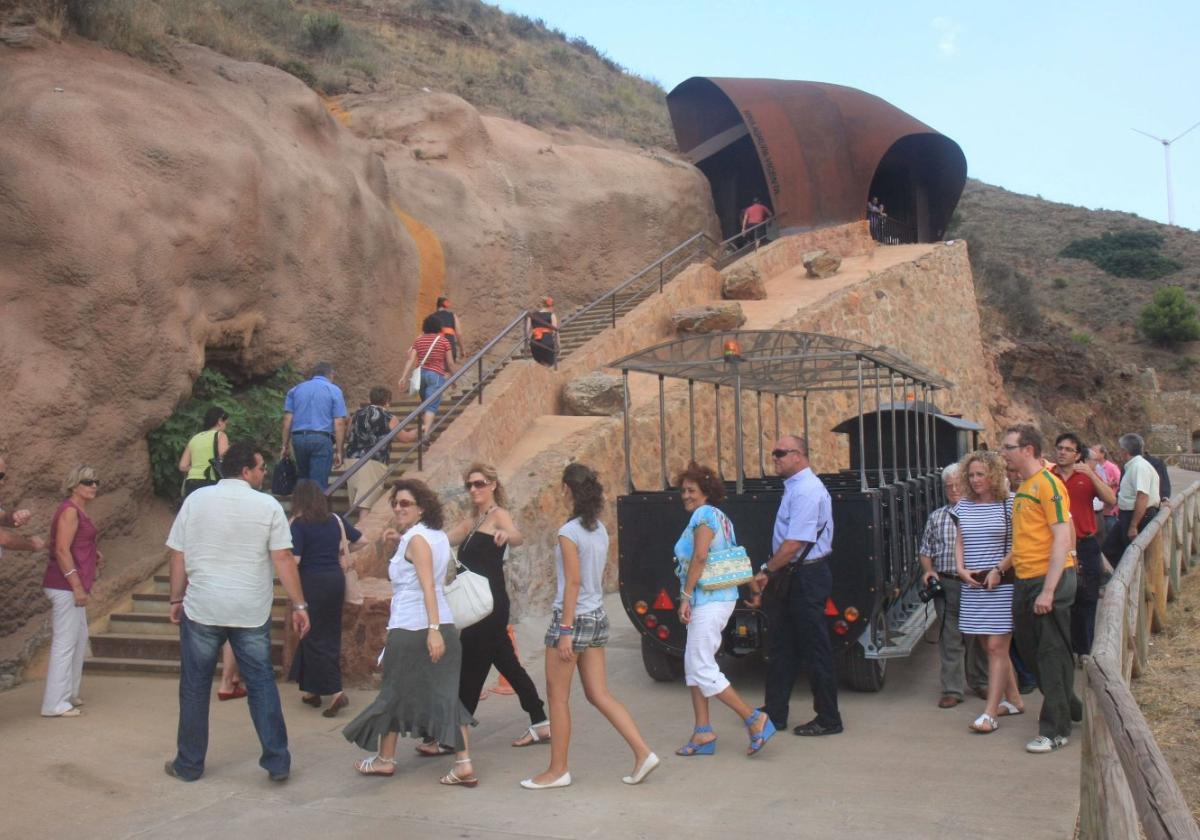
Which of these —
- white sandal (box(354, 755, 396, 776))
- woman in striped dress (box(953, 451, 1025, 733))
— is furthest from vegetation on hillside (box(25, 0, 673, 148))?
woman in striped dress (box(953, 451, 1025, 733))

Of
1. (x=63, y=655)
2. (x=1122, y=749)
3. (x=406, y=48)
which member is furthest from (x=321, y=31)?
(x=1122, y=749)

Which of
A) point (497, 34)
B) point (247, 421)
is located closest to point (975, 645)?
point (247, 421)

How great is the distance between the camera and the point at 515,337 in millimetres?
17109

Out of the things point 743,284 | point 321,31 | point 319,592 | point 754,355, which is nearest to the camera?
point 319,592

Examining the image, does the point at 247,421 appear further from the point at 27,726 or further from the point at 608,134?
the point at 608,134

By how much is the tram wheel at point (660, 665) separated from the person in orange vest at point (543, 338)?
6.16 meters

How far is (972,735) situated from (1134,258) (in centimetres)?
5599

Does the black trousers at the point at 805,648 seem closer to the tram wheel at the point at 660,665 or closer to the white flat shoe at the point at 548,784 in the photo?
the white flat shoe at the point at 548,784

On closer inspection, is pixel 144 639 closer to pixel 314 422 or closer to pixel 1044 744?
pixel 314 422

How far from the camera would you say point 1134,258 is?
55.1 meters

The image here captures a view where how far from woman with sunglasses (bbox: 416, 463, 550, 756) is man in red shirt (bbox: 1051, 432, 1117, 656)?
12.1 ft

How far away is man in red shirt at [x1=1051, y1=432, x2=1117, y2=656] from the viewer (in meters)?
7.48

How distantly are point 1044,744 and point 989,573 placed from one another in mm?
1067

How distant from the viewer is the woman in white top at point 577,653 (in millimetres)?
5496
